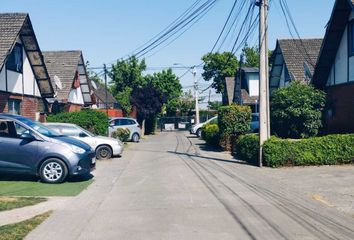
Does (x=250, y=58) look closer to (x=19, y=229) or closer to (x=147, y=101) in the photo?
(x=147, y=101)

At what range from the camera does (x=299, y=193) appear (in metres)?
11.1

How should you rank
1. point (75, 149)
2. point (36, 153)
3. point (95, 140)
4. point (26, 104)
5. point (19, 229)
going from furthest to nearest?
point (26, 104) → point (95, 140) → point (75, 149) → point (36, 153) → point (19, 229)

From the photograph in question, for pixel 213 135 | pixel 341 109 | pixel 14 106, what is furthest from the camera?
pixel 213 135

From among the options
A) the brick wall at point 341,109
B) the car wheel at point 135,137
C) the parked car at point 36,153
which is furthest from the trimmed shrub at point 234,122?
the parked car at point 36,153

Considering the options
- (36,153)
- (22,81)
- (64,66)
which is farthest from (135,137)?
(36,153)

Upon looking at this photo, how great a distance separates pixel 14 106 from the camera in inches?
860

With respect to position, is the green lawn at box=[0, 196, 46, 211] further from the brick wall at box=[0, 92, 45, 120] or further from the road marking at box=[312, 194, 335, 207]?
the brick wall at box=[0, 92, 45, 120]

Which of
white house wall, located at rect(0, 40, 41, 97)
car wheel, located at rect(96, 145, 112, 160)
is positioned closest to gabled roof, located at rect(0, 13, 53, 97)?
white house wall, located at rect(0, 40, 41, 97)

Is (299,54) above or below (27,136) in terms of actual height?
above

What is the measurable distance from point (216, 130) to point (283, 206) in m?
17.1

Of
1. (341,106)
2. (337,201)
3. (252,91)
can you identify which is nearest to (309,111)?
(341,106)

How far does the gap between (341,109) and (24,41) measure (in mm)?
14696

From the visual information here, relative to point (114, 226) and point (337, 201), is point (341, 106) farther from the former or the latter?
point (114, 226)

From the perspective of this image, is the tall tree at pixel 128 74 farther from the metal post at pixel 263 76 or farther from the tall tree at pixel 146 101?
the metal post at pixel 263 76
